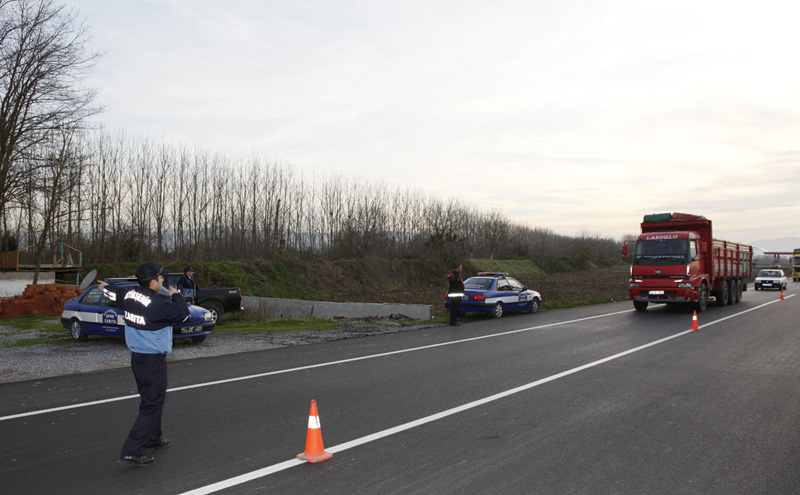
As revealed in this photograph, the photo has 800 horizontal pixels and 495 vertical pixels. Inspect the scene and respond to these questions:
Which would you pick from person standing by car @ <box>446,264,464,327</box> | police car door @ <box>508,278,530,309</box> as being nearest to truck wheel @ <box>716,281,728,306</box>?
police car door @ <box>508,278,530,309</box>

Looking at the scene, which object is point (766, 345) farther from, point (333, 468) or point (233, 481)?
point (233, 481)

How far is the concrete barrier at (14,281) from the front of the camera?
25.2 metres

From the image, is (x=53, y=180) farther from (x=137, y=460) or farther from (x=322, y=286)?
(x=137, y=460)

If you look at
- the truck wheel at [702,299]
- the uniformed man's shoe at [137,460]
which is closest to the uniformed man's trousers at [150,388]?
the uniformed man's shoe at [137,460]

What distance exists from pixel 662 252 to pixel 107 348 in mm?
18068

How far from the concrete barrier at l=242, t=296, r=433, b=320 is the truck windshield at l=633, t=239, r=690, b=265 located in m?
8.11

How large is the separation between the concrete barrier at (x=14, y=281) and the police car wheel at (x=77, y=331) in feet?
46.1

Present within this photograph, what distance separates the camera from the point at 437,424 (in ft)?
21.0

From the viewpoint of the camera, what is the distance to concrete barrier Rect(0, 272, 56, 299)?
25.2 meters

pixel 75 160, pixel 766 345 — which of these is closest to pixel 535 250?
pixel 75 160

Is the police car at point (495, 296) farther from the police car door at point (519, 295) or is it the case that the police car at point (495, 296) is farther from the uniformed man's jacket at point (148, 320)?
the uniformed man's jacket at point (148, 320)

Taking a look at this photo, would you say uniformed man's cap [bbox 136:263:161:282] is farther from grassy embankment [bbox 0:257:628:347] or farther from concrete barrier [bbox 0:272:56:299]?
concrete barrier [bbox 0:272:56:299]

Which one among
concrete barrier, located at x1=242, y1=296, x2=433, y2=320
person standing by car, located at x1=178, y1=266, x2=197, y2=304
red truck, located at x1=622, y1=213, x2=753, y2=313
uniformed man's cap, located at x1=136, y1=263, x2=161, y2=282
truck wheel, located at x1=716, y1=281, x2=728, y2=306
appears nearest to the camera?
uniformed man's cap, located at x1=136, y1=263, x2=161, y2=282

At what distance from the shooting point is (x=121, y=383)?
8.82 metres
